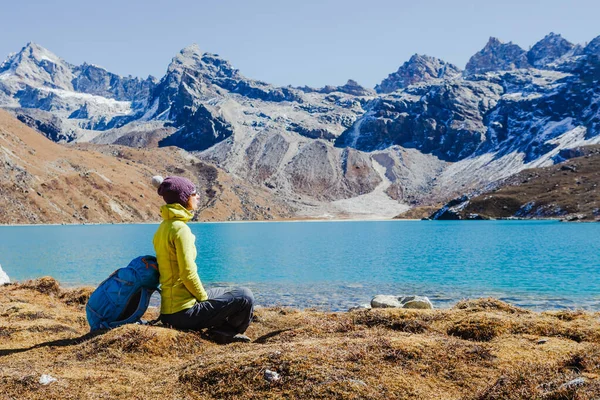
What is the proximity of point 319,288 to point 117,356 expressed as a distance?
29722 millimetres

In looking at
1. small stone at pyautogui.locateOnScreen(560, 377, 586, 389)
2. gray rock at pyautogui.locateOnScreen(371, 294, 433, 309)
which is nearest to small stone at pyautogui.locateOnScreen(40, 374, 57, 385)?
small stone at pyautogui.locateOnScreen(560, 377, 586, 389)

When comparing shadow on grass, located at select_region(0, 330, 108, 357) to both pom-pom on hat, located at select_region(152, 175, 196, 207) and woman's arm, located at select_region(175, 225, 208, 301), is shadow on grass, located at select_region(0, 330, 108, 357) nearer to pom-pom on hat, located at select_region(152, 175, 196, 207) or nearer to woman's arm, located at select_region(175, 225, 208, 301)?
woman's arm, located at select_region(175, 225, 208, 301)

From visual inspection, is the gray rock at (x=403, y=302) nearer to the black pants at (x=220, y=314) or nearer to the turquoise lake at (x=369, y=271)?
the turquoise lake at (x=369, y=271)

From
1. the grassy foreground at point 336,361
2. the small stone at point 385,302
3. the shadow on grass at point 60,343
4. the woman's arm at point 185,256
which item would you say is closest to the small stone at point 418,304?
the small stone at point 385,302

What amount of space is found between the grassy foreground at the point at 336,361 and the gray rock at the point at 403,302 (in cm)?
564

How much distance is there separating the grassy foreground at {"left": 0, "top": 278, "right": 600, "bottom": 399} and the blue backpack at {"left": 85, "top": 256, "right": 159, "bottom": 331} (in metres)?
0.79

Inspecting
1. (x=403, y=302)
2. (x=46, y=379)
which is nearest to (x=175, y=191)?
(x=46, y=379)

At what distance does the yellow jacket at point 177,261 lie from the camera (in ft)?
39.8

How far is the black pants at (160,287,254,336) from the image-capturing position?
12648mm

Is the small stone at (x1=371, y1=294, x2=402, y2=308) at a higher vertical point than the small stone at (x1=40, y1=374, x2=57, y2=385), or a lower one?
lower

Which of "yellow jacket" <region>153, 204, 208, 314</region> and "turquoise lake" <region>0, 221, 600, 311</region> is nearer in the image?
"yellow jacket" <region>153, 204, 208, 314</region>

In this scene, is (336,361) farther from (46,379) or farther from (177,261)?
(46,379)

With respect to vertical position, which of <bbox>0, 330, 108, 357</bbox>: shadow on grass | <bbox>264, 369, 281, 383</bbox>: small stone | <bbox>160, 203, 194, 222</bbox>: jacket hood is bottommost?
<bbox>0, 330, 108, 357</bbox>: shadow on grass

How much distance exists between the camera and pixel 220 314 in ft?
42.1
